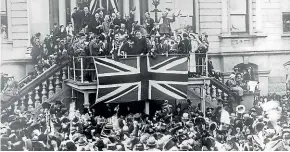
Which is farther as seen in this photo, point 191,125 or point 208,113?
point 208,113

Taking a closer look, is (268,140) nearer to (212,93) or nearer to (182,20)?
(212,93)

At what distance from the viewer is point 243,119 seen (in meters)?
17.6

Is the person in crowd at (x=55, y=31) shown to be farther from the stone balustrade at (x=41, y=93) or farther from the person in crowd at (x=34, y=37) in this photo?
the stone balustrade at (x=41, y=93)

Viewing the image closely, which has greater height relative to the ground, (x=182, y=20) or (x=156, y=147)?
(x=182, y=20)

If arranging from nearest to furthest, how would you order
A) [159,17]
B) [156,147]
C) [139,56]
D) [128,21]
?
[156,147], [139,56], [128,21], [159,17]

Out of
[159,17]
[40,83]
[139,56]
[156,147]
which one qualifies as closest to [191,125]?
[156,147]

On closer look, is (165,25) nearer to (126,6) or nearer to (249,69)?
(126,6)

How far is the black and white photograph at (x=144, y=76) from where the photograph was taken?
1596cm

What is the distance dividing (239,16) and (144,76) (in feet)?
28.2

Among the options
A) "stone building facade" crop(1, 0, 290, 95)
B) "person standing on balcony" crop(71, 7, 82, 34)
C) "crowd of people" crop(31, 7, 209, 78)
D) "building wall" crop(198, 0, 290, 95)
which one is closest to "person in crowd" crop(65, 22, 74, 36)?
"crowd of people" crop(31, 7, 209, 78)

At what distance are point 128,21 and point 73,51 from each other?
283 centimetres

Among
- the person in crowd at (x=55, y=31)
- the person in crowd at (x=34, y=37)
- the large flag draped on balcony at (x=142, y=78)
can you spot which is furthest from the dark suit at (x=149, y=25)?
the person in crowd at (x=34, y=37)

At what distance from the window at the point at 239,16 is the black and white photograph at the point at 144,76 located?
51 millimetres

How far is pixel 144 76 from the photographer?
59.9 feet
